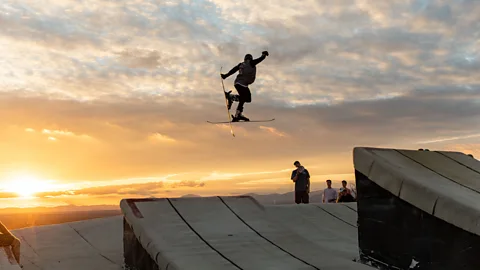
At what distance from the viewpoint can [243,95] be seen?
45.3 feet

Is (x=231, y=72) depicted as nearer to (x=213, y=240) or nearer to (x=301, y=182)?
(x=301, y=182)

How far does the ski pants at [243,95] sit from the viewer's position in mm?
13609

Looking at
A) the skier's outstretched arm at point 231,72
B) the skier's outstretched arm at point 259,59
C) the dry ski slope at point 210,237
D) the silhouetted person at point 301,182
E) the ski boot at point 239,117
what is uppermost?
the skier's outstretched arm at point 259,59

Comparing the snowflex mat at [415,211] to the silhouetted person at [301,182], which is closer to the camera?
the snowflex mat at [415,211]

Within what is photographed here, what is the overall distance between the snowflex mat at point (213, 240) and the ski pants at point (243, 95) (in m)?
4.87

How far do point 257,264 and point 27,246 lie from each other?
5.66 metres

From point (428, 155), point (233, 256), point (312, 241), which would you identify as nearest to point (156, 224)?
point (233, 256)

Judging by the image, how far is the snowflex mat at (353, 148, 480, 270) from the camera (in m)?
6.14

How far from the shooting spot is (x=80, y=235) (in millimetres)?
10414

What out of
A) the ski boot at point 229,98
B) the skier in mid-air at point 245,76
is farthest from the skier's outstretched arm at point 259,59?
the ski boot at point 229,98

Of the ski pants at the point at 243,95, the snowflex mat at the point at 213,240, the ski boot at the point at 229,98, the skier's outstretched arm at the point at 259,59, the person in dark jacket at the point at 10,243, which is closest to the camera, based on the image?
the person in dark jacket at the point at 10,243

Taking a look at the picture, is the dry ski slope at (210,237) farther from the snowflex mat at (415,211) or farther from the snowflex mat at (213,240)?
the snowflex mat at (415,211)

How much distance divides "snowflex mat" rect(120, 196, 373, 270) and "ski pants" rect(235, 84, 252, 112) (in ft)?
16.0

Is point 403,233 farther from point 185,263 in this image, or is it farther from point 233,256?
point 185,263
